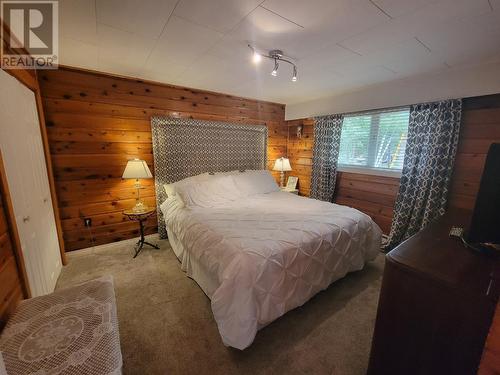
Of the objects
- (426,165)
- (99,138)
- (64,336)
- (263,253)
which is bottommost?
(64,336)

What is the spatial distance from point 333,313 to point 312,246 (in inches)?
23.7

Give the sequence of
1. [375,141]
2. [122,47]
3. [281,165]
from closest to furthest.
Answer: [122,47] < [375,141] < [281,165]

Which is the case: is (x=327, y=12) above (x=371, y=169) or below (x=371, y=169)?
above

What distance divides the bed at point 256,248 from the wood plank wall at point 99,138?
662mm

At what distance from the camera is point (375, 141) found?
304 centimetres

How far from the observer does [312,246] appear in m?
1.70

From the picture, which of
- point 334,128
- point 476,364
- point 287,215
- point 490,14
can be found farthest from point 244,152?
point 476,364

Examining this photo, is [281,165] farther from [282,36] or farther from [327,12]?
[327,12]

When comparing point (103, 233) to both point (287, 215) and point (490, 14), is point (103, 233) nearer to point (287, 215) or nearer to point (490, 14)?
point (287, 215)

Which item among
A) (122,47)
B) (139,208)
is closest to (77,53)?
(122,47)

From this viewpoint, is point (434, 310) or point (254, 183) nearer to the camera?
point (434, 310)

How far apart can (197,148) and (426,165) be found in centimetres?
299

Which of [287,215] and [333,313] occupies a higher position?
[287,215]

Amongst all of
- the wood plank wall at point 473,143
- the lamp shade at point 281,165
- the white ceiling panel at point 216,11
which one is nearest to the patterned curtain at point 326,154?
the lamp shade at point 281,165
